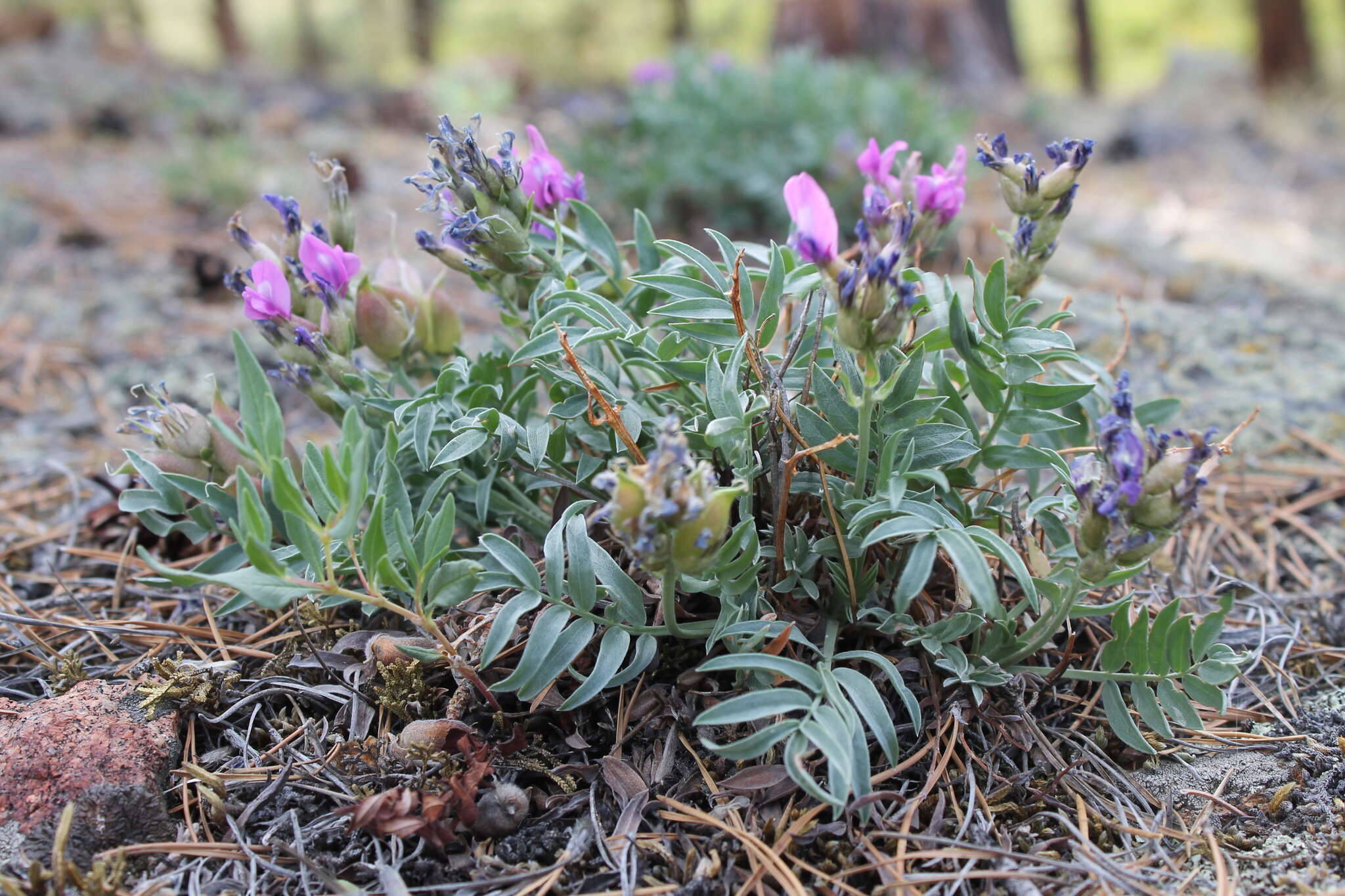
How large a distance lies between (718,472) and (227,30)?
43.7 ft

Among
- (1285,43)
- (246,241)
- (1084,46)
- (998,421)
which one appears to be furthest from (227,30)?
(998,421)

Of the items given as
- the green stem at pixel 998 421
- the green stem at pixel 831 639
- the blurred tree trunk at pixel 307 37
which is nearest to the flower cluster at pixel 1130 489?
the green stem at pixel 998 421

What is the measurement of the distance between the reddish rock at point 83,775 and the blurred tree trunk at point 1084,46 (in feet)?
45.0

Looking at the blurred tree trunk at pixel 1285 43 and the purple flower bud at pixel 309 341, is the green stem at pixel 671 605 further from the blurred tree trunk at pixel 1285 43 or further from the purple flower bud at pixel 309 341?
the blurred tree trunk at pixel 1285 43

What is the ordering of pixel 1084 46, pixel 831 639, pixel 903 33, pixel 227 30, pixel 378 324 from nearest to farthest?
1. pixel 831 639
2. pixel 378 324
3. pixel 903 33
4. pixel 227 30
5. pixel 1084 46

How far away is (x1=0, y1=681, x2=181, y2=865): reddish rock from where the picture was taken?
1.40 m

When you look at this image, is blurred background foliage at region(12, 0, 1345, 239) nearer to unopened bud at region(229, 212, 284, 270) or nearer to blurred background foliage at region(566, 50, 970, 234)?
blurred background foliage at region(566, 50, 970, 234)

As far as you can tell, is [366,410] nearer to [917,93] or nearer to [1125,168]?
[917,93]

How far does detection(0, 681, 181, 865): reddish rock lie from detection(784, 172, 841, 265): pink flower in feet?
4.26

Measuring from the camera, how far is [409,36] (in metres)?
14.5

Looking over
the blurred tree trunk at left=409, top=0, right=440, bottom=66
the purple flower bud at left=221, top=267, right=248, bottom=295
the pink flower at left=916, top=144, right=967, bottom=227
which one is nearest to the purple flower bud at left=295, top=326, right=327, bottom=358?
the purple flower bud at left=221, top=267, right=248, bottom=295

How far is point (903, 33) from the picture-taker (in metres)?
8.62

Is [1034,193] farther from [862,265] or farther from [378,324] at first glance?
[378,324]

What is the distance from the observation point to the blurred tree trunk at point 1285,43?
908 cm
